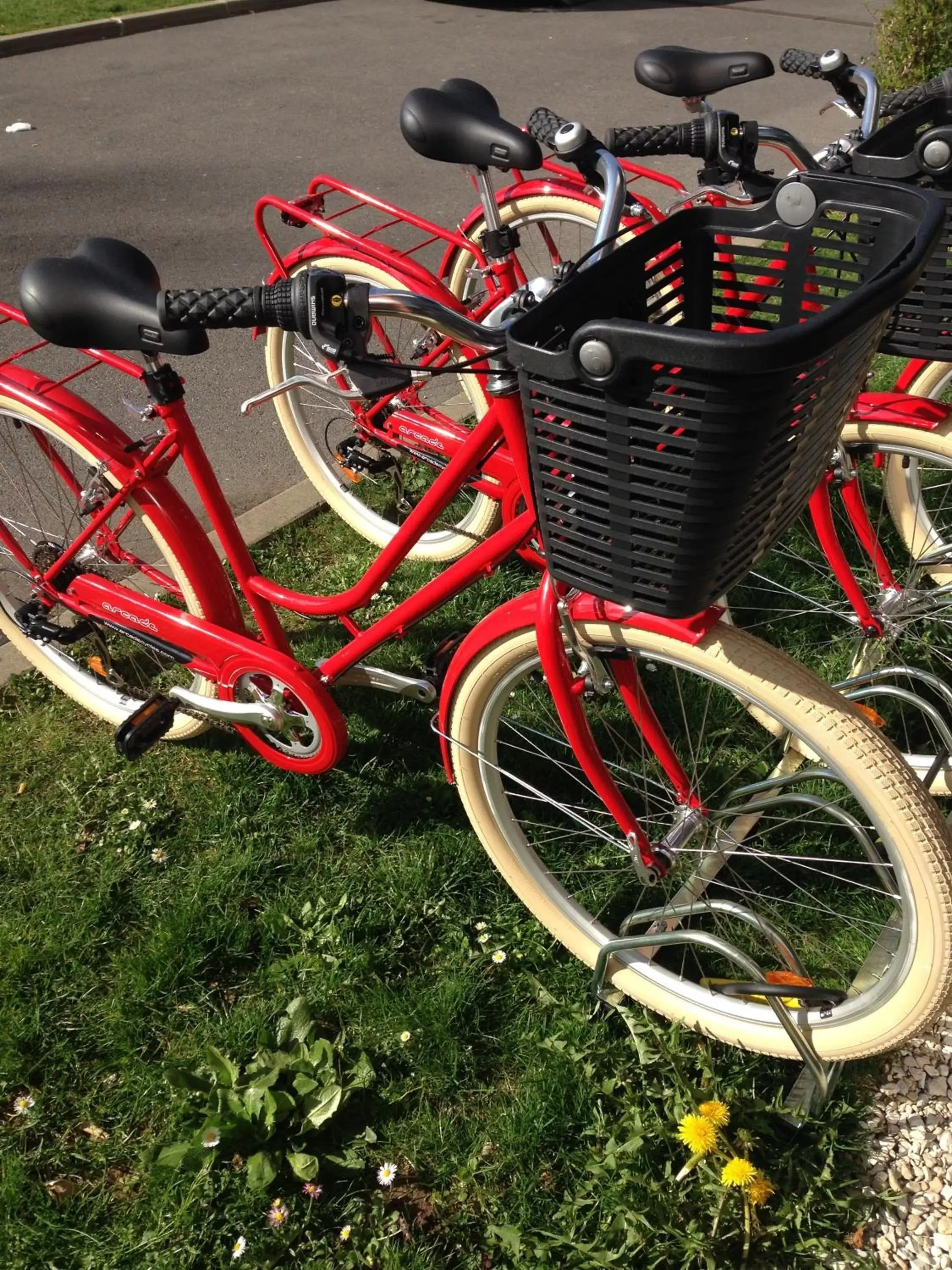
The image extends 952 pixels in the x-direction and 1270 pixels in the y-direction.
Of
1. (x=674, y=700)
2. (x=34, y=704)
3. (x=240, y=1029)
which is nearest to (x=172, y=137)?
(x=34, y=704)

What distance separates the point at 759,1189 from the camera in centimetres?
174

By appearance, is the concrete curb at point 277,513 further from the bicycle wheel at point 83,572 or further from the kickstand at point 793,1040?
the kickstand at point 793,1040

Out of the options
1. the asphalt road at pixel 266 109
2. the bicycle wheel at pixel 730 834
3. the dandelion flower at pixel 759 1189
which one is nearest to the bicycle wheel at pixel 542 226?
the asphalt road at pixel 266 109

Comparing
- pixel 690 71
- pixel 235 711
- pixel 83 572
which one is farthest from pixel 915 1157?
pixel 690 71

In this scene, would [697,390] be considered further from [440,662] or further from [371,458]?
[371,458]

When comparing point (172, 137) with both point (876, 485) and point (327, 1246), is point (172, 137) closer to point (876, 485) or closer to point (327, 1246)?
point (876, 485)

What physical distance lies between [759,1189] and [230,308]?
5.34 feet

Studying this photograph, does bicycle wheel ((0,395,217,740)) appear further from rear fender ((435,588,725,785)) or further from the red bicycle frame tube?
the red bicycle frame tube

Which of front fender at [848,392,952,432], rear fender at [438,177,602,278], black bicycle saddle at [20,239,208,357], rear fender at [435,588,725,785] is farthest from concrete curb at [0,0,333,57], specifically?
rear fender at [435,588,725,785]

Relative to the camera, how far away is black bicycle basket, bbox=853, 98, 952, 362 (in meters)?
1.99

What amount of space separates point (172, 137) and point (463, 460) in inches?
274

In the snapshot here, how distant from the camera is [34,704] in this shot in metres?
3.03

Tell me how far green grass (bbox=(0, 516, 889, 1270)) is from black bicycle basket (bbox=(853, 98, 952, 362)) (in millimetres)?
1452

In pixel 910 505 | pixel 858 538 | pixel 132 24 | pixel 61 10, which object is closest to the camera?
pixel 858 538
